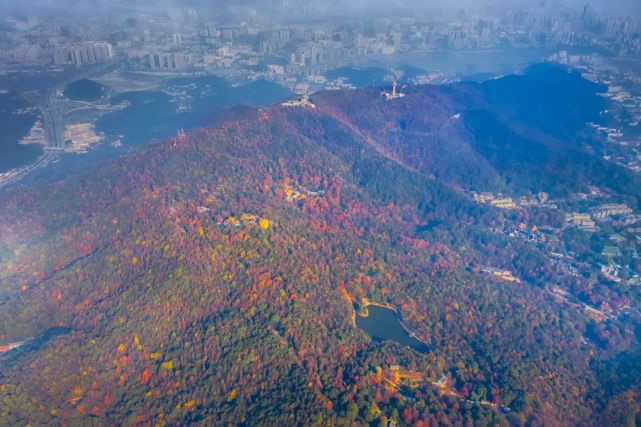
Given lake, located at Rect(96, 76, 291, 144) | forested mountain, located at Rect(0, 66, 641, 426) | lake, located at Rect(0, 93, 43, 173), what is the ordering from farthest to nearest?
lake, located at Rect(96, 76, 291, 144) → lake, located at Rect(0, 93, 43, 173) → forested mountain, located at Rect(0, 66, 641, 426)

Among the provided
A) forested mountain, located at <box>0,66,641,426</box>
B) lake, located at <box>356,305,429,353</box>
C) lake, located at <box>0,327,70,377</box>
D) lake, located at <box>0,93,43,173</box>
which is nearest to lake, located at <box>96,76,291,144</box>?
lake, located at <box>0,93,43,173</box>

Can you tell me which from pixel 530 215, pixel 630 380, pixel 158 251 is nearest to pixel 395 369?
pixel 630 380

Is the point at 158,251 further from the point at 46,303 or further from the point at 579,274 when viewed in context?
the point at 579,274

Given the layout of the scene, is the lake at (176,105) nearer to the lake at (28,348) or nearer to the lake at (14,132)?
the lake at (14,132)

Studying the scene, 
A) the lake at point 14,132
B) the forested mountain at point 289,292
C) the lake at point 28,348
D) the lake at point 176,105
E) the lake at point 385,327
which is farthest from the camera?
the lake at point 176,105

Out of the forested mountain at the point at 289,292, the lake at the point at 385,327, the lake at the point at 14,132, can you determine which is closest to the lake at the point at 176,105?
the lake at the point at 14,132

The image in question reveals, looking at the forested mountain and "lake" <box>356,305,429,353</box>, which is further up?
the forested mountain

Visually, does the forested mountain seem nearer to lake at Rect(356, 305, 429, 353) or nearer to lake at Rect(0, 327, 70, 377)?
lake at Rect(0, 327, 70, 377)
